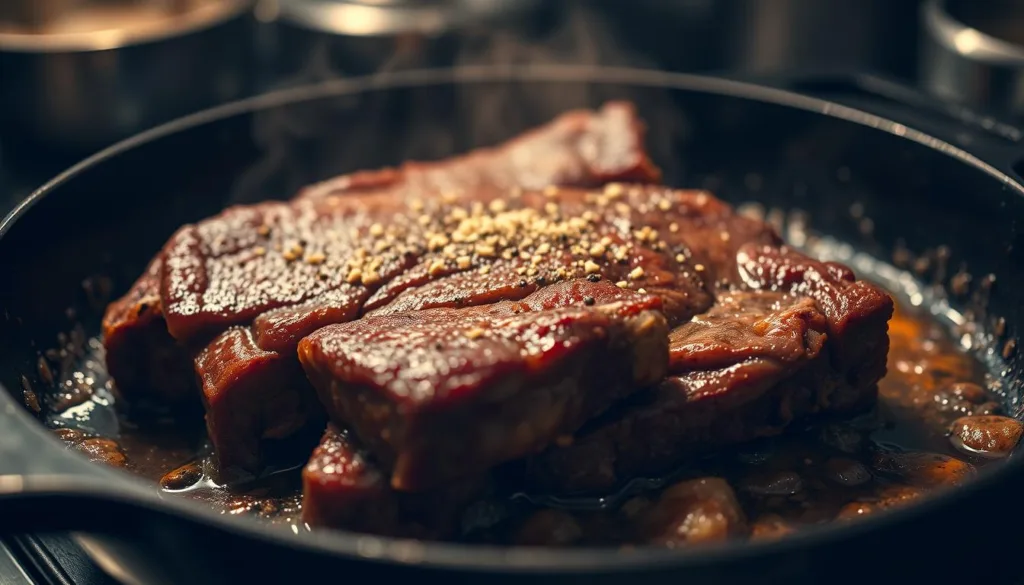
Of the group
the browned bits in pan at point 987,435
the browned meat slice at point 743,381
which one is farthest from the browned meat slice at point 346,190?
the browned bits in pan at point 987,435

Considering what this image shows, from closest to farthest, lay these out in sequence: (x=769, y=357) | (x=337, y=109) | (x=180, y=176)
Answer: (x=769, y=357), (x=180, y=176), (x=337, y=109)

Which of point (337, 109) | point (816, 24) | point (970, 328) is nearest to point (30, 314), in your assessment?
point (337, 109)

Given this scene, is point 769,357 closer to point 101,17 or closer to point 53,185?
point 53,185

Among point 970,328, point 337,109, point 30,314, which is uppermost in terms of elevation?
point 337,109

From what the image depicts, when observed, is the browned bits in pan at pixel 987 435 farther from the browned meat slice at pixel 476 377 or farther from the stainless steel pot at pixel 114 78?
the stainless steel pot at pixel 114 78

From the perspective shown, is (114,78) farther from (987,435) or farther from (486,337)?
(987,435)
